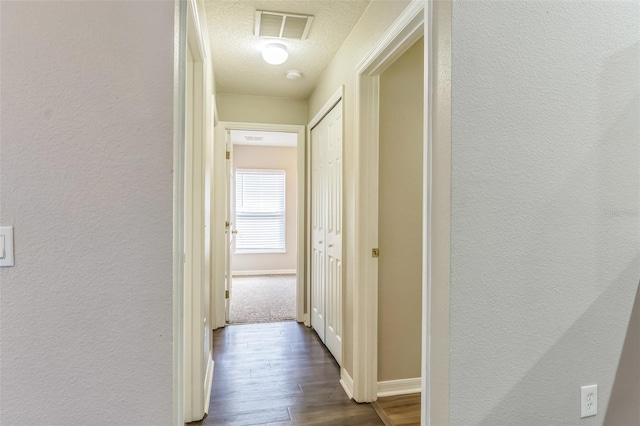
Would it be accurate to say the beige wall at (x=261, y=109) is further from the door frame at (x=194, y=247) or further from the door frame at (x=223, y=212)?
the door frame at (x=194, y=247)

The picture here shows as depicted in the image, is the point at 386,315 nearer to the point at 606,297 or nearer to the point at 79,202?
the point at 606,297

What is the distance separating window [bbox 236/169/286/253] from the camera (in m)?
6.51

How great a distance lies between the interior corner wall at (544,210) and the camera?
121 centimetres

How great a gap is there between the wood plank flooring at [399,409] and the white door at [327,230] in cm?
51

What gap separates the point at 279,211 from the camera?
6.71 m

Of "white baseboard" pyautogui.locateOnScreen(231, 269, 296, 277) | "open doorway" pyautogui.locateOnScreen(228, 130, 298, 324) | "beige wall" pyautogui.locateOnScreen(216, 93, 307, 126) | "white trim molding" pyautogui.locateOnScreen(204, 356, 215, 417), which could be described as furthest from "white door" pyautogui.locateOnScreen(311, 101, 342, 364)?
"white baseboard" pyautogui.locateOnScreen(231, 269, 296, 277)

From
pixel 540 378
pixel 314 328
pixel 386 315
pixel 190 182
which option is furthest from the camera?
pixel 314 328

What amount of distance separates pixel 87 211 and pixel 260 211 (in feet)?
18.5

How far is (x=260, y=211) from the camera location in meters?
6.61

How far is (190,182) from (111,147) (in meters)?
0.97

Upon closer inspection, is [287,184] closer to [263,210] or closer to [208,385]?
[263,210]

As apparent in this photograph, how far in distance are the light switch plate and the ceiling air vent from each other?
179 cm

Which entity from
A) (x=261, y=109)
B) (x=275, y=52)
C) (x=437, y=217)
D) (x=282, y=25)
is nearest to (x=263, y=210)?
(x=261, y=109)

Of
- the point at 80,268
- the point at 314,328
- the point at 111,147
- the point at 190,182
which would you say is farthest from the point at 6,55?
the point at 314,328
